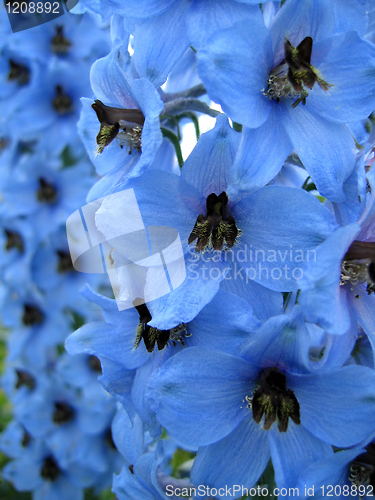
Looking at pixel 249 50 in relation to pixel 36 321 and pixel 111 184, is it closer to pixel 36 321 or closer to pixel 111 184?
pixel 111 184

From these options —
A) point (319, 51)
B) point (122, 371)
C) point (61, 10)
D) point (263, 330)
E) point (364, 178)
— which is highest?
point (61, 10)

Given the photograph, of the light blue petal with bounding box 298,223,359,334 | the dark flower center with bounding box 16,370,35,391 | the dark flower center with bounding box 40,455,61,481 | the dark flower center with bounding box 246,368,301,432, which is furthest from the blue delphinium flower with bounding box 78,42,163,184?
the dark flower center with bounding box 40,455,61,481

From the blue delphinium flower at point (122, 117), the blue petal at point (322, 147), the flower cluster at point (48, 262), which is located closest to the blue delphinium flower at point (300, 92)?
the blue petal at point (322, 147)

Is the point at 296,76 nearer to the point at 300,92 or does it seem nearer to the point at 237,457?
the point at 300,92

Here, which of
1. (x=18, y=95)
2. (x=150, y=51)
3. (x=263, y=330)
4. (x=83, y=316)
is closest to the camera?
(x=263, y=330)

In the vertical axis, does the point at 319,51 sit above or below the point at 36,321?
above

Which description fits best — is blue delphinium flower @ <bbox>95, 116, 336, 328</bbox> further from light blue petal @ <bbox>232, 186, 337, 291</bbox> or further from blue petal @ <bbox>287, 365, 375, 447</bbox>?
blue petal @ <bbox>287, 365, 375, 447</bbox>

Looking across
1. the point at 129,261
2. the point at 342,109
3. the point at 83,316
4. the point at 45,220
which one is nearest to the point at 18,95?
the point at 45,220
